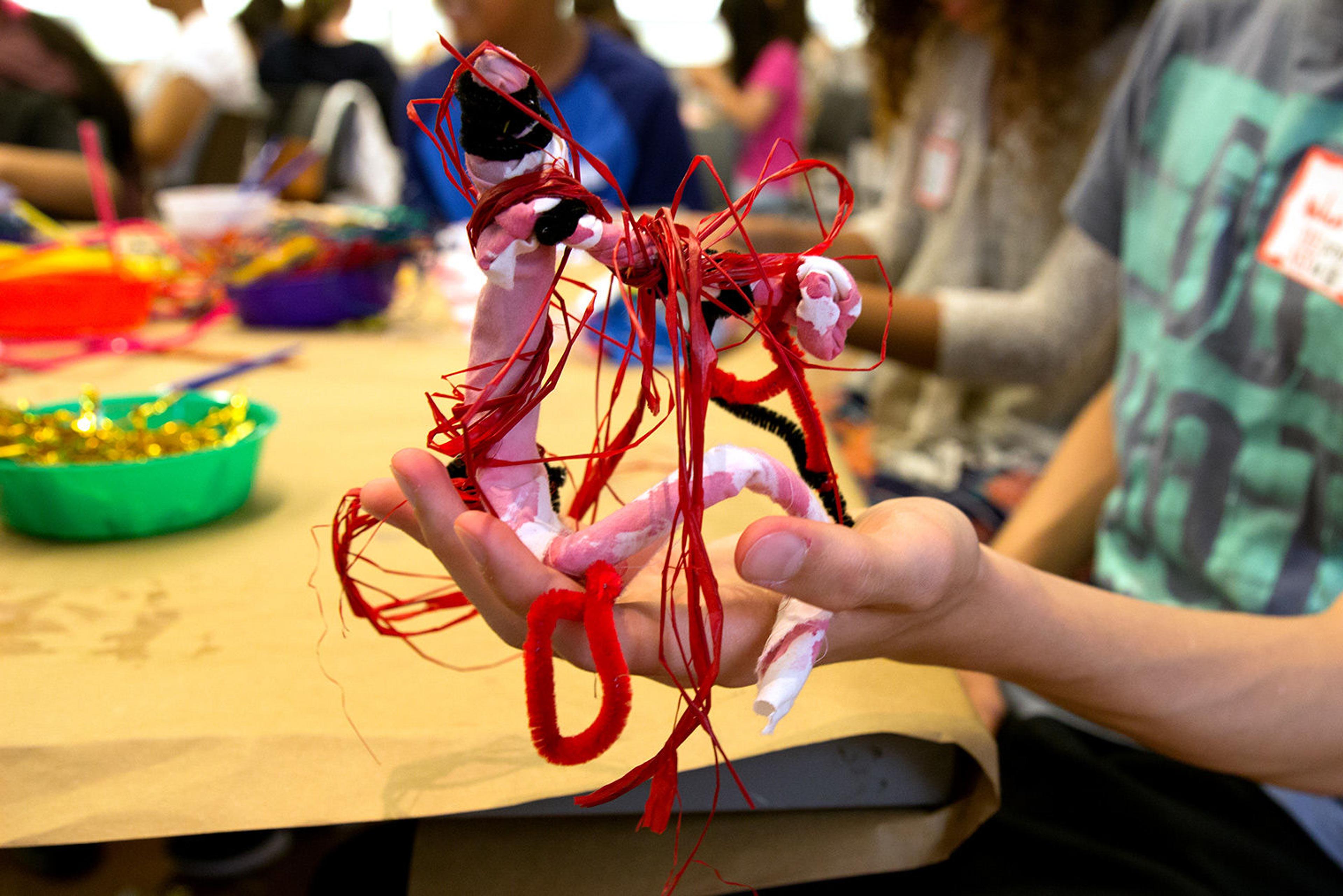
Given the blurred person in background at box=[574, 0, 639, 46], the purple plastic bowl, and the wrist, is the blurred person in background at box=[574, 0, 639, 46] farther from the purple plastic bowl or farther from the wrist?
the wrist

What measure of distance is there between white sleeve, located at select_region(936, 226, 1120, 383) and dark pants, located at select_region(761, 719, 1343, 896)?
60 centimetres

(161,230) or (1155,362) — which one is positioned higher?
(1155,362)

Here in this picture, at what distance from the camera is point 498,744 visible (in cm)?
44

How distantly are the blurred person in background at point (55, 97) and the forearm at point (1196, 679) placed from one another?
→ 1.97m

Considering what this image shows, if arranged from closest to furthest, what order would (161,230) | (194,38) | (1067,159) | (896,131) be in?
(1067,159)
(161,230)
(896,131)
(194,38)

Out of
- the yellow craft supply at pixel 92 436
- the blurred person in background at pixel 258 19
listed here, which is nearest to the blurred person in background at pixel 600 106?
the yellow craft supply at pixel 92 436

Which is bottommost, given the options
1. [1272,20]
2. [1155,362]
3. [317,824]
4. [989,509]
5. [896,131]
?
[989,509]

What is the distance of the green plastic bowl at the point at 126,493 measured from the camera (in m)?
0.56

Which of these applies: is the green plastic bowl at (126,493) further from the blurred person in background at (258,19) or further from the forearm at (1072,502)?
the blurred person in background at (258,19)

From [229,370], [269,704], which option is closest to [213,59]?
[229,370]

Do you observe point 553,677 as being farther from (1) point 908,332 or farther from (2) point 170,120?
(2) point 170,120

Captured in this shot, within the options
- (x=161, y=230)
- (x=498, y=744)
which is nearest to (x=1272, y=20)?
(x=498, y=744)

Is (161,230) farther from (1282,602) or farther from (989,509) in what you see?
(1282,602)

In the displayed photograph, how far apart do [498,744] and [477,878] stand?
0.23ft
